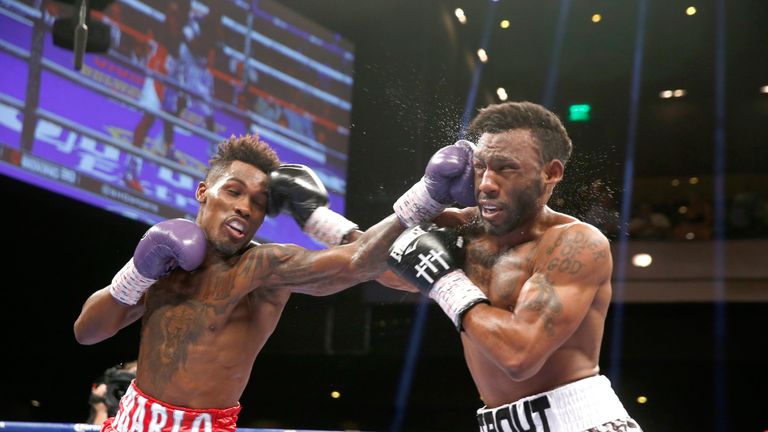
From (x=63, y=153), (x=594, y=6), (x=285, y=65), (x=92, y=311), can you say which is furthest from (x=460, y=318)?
(x=594, y=6)

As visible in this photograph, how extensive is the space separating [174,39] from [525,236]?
4.79 m

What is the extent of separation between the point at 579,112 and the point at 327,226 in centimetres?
635

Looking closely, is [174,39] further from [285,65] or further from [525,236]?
[525,236]

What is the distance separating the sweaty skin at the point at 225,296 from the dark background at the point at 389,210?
163 inches

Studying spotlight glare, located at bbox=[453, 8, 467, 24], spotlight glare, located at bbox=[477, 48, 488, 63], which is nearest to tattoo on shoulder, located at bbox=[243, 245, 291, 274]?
spotlight glare, located at bbox=[453, 8, 467, 24]

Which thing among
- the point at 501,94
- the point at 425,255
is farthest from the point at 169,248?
the point at 501,94

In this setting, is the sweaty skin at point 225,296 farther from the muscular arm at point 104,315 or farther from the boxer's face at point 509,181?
the boxer's face at point 509,181

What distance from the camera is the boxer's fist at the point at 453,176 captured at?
84.0 inches

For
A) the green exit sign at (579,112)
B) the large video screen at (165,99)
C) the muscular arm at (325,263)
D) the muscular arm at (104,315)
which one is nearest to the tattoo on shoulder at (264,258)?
the muscular arm at (325,263)

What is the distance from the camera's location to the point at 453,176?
2.13 metres

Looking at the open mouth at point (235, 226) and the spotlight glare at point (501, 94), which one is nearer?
the open mouth at point (235, 226)

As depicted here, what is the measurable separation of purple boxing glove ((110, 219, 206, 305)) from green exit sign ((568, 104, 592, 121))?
6.38 metres

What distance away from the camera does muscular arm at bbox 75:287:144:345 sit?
2.60 metres

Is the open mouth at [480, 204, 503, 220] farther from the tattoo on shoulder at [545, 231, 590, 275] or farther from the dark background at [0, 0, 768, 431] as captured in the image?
the dark background at [0, 0, 768, 431]
